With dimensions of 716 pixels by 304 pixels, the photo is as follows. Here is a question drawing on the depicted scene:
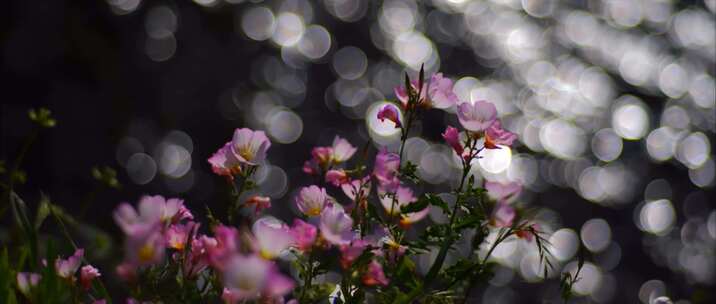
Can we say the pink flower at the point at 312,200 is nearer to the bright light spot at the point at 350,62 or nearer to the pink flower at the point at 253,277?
the pink flower at the point at 253,277

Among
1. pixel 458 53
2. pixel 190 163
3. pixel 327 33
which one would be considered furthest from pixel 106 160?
pixel 458 53

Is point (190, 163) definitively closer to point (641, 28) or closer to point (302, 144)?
point (302, 144)

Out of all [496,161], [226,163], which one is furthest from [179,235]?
[496,161]

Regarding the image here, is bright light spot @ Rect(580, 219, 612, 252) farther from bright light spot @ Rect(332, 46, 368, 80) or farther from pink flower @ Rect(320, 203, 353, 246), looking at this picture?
pink flower @ Rect(320, 203, 353, 246)

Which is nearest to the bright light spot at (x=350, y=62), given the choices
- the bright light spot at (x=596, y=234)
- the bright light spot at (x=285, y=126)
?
the bright light spot at (x=285, y=126)

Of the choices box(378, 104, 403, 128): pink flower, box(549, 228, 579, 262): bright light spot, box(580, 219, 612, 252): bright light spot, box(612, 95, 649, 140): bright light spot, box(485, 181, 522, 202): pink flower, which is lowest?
box(549, 228, 579, 262): bright light spot

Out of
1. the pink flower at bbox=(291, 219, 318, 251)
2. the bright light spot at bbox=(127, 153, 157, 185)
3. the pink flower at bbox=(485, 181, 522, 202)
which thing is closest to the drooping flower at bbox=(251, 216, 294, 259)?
the pink flower at bbox=(291, 219, 318, 251)

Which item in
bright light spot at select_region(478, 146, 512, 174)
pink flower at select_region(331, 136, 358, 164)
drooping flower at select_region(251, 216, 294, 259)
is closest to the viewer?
drooping flower at select_region(251, 216, 294, 259)
